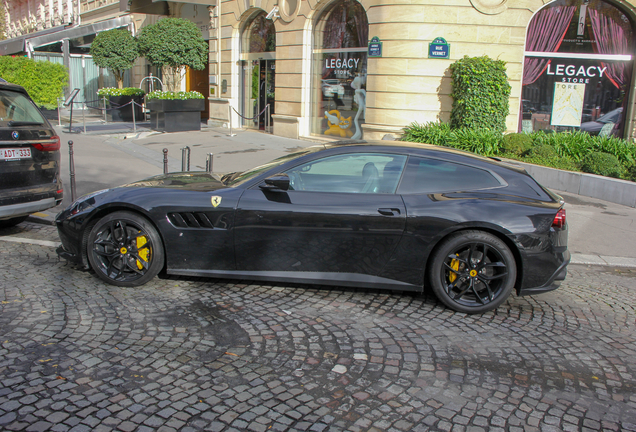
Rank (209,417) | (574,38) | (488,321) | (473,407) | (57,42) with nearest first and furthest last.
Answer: (209,417) → (473,407) → (488,321) → (574,38) → (57,42)

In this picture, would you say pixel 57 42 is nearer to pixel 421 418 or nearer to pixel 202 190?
pixel 202 190

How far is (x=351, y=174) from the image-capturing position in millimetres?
5008

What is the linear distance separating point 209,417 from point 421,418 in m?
1.19

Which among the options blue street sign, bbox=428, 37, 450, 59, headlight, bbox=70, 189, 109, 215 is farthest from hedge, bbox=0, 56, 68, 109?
headlight, bbox=70, 189, 109, 215

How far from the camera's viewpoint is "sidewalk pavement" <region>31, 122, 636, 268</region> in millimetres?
7661

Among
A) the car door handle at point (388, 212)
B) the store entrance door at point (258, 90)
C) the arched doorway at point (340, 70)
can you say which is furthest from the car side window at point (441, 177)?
the store entrance door at point (258, 90)

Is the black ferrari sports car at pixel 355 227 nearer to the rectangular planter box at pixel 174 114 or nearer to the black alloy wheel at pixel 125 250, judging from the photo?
the black alloy wheel at pixel 125 250

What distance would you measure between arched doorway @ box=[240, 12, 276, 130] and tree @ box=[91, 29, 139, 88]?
4535 mm

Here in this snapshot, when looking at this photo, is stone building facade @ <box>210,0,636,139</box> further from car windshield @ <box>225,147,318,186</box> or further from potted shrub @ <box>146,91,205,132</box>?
car windshield @ <box>225,147,318,186</box>

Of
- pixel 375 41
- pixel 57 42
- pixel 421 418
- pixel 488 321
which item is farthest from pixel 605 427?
pixel 57 42

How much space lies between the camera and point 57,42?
28.6 metres

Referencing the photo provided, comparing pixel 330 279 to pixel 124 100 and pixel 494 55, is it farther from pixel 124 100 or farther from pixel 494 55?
pixel 124 100

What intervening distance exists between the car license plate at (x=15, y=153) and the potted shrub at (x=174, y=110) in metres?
11.9

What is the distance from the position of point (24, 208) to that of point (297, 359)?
4311 mm
